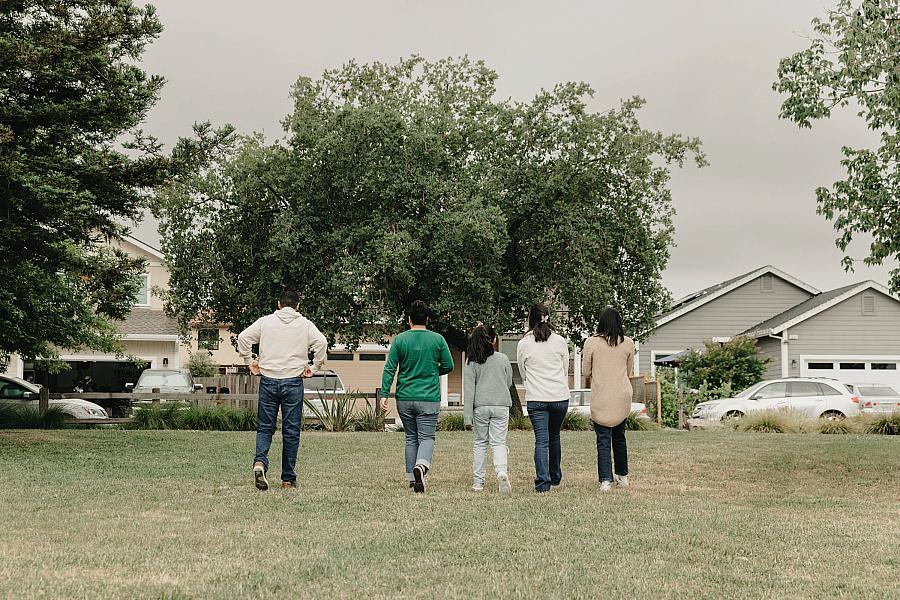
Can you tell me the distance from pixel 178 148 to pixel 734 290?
98.0ft

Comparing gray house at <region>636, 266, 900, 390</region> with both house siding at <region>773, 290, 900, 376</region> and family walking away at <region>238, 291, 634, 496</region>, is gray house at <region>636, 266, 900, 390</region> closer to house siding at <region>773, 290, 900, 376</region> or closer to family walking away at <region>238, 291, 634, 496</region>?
house siding at <region>773, 290, 900, 376</region>

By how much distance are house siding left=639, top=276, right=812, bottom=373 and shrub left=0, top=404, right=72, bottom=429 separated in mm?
23553

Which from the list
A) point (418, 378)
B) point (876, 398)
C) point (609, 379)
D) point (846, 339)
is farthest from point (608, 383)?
point (846, 339)

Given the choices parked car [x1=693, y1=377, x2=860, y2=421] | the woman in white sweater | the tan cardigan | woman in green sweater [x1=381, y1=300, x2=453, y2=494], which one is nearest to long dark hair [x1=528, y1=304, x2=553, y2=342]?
the woman in white sweater

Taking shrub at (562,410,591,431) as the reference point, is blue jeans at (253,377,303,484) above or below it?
above

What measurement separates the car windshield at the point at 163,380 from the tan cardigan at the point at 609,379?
21374 millimetres

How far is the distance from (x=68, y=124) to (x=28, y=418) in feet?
34.7

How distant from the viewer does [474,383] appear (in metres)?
10.8

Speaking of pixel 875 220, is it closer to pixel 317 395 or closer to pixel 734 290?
pixel 317 395

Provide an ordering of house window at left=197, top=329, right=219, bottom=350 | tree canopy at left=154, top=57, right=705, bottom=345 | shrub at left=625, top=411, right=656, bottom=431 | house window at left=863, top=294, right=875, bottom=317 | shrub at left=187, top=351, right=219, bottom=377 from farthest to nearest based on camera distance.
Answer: shrub at left=187, top=351, right=219, bottom=377
house window at left=863, top=294, right=875, bottom=317
house window at left=197, top=329, right=219, bottom=350
shrub at left=625, top=411, right=656, bottom=431
tree canopy at left=154, top=57, right=705, bottom=345

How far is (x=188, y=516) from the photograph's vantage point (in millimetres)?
8422

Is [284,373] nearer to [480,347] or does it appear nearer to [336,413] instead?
[480,347]

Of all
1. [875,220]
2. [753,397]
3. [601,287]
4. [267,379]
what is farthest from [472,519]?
[753,397]

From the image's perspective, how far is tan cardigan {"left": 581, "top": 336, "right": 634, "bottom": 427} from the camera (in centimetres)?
1066
